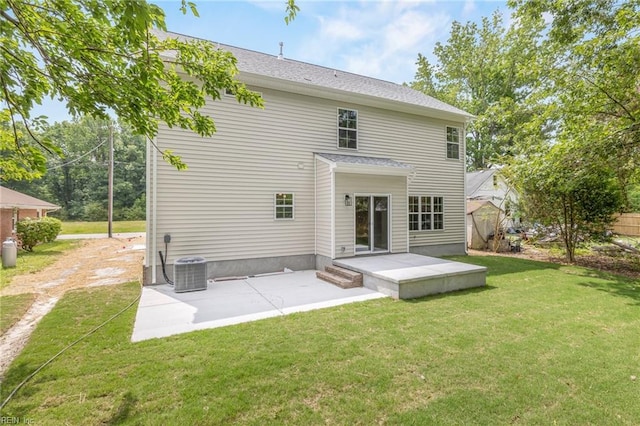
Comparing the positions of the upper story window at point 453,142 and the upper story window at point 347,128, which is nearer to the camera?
the upper story window at point 347,128

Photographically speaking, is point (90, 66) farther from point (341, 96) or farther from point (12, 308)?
point (341, 96)

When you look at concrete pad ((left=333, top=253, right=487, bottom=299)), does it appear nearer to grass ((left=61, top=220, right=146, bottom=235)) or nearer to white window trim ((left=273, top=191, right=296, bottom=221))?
white window trim ((left=273, top=191, right=296, bottom=221))

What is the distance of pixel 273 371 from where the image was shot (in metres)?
3.37

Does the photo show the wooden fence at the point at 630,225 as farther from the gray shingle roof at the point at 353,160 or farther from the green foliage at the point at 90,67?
the green foliage at the point at 90,67

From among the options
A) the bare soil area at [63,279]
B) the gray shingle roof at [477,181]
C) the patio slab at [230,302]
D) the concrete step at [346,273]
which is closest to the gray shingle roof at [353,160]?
the concrete step at [346,273]

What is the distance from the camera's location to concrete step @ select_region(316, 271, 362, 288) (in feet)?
23.4

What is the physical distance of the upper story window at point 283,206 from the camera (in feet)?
29.3

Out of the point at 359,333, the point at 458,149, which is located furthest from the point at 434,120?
the point at 359,333

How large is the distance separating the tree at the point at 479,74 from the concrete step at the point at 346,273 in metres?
18.4

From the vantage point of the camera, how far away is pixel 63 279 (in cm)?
793

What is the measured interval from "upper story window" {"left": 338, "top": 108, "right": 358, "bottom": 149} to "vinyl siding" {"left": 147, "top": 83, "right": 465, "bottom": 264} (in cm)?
20

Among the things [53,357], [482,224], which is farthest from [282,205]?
[482,224]

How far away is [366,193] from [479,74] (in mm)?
21521

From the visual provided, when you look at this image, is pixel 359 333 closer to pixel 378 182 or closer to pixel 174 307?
pixel 174 307
